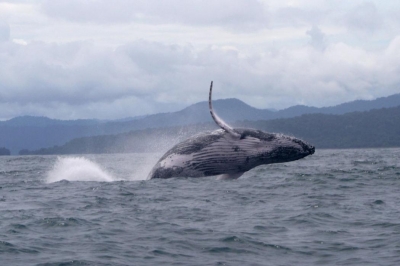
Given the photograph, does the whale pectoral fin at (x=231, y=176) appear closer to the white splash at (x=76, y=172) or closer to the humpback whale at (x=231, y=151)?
the humpback whale at (x=231, y=151)

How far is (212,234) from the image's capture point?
11.6 metres

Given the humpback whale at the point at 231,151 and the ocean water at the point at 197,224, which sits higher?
the humpback whale at the point at 231,151

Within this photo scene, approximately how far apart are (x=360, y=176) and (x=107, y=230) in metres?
15.6

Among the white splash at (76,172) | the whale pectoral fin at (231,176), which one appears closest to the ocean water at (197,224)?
the whale pectoral fin at (231,176)

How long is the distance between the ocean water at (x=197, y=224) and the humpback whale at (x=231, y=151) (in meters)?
0.58

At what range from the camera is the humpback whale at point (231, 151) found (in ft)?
54.3

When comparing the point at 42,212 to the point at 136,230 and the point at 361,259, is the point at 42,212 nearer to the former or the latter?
the point at 136,230

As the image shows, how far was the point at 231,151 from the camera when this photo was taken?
16.9 meters

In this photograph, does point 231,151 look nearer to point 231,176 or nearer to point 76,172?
point 231,176

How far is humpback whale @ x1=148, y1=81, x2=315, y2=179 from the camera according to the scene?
652 inches

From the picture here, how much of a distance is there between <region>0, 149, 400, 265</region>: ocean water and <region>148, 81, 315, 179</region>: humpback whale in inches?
22.7

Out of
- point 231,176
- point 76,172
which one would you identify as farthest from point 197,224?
point 76,172

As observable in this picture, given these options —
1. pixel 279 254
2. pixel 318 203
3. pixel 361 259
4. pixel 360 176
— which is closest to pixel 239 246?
pixel 279 254

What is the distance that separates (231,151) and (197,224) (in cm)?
459
